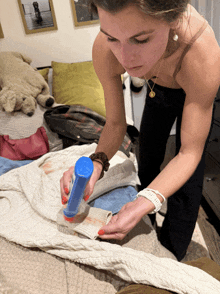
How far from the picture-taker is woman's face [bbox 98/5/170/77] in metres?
0.47

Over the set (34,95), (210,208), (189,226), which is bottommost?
(210,208)

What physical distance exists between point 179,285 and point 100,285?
20 centimetres

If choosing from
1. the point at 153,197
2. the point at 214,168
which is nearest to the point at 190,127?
the point at 153,197

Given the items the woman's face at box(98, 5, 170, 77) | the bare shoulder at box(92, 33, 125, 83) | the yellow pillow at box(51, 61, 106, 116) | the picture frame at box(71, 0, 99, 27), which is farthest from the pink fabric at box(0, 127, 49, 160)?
the picture frame at box(71, 0, 99, 27)

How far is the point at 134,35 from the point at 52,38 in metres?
2.07

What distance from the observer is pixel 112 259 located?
57 cm

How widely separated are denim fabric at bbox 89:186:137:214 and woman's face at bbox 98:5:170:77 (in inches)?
19.7

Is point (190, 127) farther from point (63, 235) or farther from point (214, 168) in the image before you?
point (214, 168)

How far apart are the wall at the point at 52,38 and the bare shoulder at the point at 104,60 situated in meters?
1.71

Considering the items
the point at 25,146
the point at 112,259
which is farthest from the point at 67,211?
the point at 25,146

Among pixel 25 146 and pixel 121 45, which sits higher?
pixel 121 45

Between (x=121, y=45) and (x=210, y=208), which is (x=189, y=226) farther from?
(x=121, y=45)

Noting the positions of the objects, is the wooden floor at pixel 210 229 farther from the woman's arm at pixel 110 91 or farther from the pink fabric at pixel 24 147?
the pink fabric at pixel 24 147

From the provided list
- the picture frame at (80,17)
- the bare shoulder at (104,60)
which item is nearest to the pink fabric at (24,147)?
the bare shoulder at (104,60)
